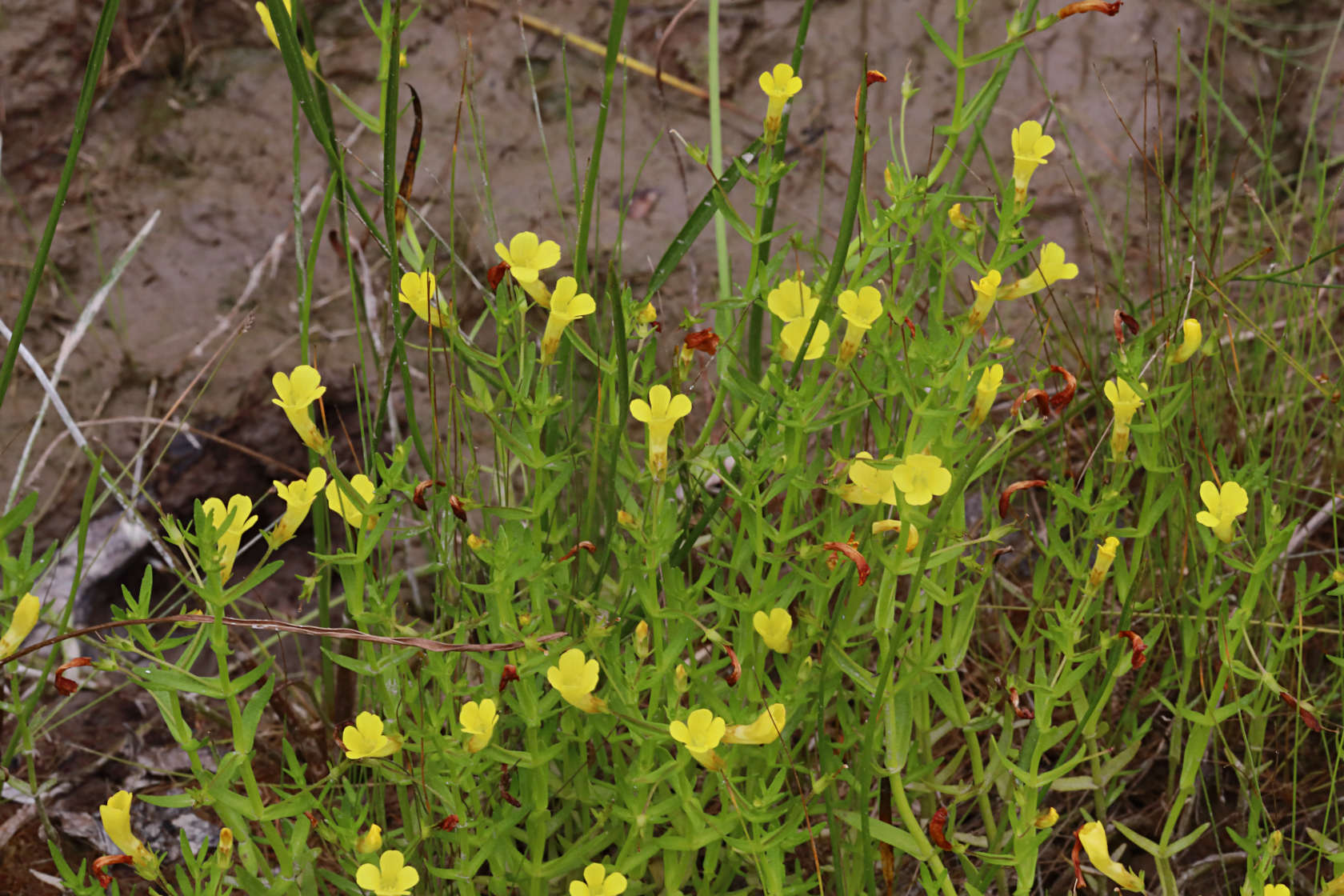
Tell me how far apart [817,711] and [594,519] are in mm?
454

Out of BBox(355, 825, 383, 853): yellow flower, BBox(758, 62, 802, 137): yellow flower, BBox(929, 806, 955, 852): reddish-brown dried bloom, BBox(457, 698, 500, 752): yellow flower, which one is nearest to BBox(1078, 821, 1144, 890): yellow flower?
BBox(929, 806, 955, 852): reddish-brown dried bloom

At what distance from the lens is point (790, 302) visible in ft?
4.86

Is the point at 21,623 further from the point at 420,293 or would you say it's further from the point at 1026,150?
the point at 1026,150

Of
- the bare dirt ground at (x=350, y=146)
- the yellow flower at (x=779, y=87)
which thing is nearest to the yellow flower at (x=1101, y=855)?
the yellow flower at (x=779, y=87)

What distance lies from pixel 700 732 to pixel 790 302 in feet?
1.75

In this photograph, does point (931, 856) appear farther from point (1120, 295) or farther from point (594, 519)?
point (1120, 295)

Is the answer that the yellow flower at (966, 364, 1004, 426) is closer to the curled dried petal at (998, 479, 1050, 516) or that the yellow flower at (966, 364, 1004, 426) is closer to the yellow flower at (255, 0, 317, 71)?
the curled dried petal at (998, 479, 1050, 516)

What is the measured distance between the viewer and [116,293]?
294 centimetres

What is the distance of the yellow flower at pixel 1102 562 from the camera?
1.48 meters

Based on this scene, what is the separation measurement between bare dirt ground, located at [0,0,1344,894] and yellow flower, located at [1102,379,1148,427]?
50.5 inches

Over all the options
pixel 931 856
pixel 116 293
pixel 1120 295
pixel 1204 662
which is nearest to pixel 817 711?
pixel 931 856

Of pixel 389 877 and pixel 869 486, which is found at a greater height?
pixel 869 486

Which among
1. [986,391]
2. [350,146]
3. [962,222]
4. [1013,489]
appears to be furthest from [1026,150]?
[350,146]

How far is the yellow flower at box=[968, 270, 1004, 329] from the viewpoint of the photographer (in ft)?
4.65
